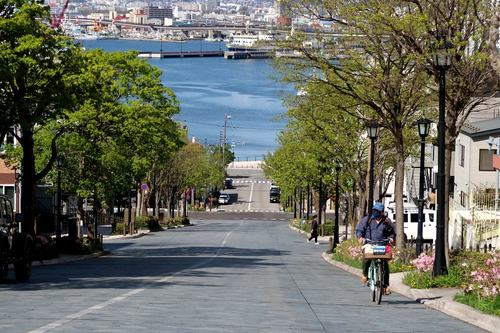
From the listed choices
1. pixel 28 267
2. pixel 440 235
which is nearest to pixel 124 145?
pixel 28 267

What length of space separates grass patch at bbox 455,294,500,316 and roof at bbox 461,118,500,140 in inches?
1574

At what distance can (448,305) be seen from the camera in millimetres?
18734

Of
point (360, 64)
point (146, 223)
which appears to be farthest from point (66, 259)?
point (146, 223)

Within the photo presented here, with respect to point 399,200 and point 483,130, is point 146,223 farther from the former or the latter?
point 399,200

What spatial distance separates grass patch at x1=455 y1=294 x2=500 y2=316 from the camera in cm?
1728

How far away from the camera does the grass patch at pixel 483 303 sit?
1728cm

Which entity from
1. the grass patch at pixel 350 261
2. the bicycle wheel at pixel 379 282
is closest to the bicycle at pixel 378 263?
the bicycle wheel at pixel 379 282

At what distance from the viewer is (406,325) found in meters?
16.1

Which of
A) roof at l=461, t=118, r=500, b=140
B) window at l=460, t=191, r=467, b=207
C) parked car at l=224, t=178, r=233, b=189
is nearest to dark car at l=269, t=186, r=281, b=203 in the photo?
parked car at l=224, t=178, r=233, b=189

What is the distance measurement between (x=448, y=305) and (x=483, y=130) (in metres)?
42.0

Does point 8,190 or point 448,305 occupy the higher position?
point 8,190

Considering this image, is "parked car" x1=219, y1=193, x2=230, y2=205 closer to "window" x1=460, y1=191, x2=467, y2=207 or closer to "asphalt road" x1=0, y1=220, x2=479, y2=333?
"window" x1=460, y1=191, x2=467, y2=207

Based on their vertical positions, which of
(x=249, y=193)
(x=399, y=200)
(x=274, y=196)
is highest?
(x=399, y=200)

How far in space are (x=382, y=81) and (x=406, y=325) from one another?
598 inches
